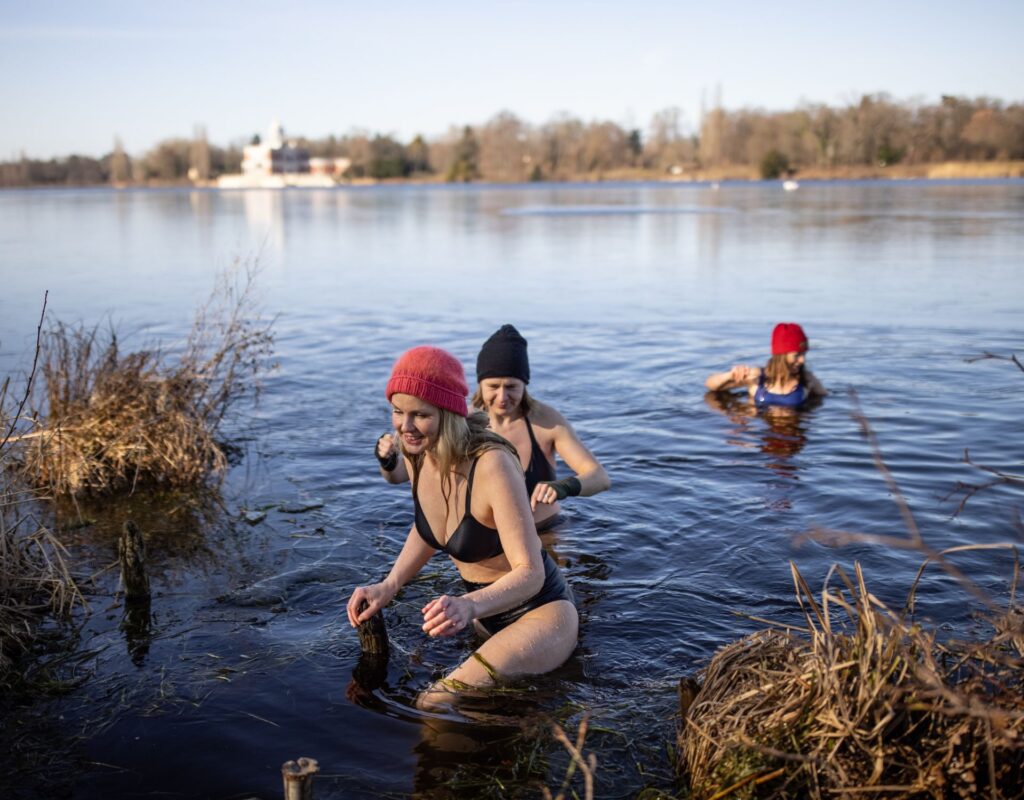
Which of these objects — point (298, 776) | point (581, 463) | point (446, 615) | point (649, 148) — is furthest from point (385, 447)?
point (649, 148)

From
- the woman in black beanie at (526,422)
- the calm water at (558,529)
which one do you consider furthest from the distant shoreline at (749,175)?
the woman in black beanie at (526,422)

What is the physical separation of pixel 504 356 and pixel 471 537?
174 cm

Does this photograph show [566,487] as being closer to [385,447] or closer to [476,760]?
[385,447]

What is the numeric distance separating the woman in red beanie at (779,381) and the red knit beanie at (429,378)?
6.89 m

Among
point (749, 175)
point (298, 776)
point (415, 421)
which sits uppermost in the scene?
point (749, 175)

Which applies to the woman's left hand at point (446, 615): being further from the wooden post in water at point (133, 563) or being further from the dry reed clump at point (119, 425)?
the dry reed clump at point (119, 425)

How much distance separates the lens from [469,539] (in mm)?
4609

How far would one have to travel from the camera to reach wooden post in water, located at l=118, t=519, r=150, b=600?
5.80m

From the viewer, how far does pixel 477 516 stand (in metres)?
4.53

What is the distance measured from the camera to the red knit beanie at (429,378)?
434cm

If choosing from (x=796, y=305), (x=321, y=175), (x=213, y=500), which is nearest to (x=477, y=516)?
(x=213, y=500)

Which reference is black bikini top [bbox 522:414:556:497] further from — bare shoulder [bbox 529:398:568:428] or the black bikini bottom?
the black bikini bottom

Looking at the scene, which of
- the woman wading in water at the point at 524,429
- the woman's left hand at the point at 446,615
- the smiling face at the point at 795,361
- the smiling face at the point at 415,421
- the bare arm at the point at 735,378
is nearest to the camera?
the woman's left hand at the point at 446,615

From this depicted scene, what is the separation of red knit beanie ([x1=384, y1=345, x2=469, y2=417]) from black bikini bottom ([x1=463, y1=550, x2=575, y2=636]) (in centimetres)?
103
